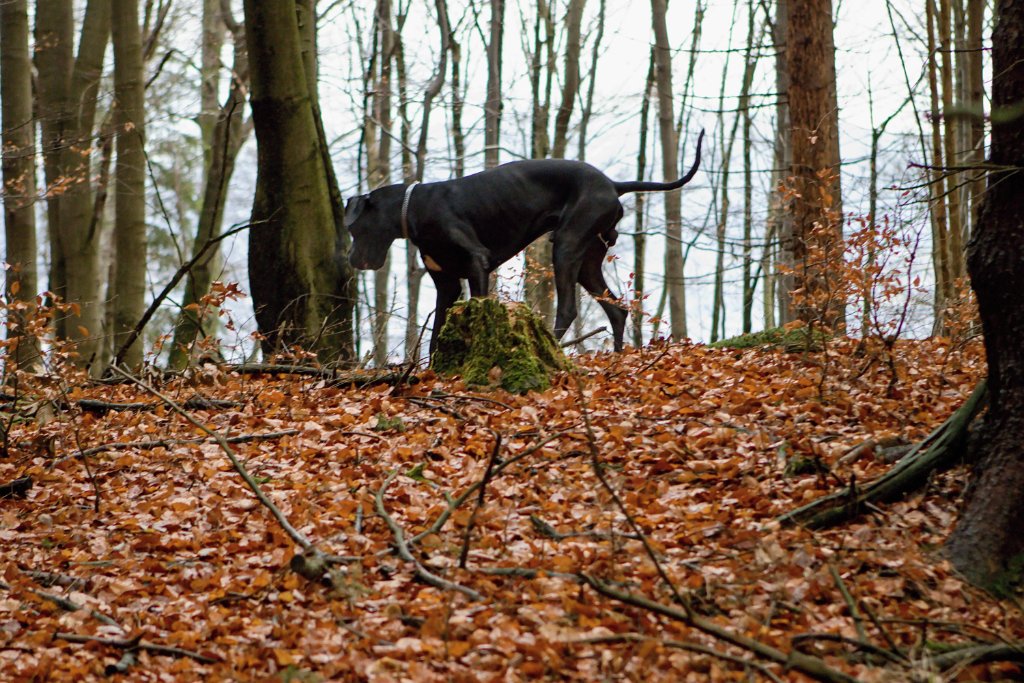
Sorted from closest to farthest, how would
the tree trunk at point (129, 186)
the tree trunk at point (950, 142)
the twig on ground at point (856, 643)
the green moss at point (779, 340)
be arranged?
the twig on ground at point (856, 643)
the green moss at point (779, 340)
the tree trunk at point (950, 142)
the tree trunk at point (129, 186)

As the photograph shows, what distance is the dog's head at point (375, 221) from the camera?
27.8 feet

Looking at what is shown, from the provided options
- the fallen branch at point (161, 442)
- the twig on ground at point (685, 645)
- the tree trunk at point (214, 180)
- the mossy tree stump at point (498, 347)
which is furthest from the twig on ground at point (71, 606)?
the tree trunk at point (214, 180)

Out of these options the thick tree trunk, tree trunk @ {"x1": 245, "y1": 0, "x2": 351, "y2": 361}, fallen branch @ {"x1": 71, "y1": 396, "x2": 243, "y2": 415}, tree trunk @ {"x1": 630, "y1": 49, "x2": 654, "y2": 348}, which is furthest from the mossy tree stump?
tree trunk @ {"x1": 630, "y1": 49, "x2": 654, "y2": 348}

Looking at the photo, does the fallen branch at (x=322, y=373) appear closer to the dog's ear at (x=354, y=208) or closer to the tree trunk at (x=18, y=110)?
the dog's ear at (x=354, y=208)

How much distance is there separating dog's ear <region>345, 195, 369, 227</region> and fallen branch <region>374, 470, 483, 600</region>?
3.97 meters

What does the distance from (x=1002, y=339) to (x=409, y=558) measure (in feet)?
9.16

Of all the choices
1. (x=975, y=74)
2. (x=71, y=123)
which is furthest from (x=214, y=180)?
(x=975, y=74)

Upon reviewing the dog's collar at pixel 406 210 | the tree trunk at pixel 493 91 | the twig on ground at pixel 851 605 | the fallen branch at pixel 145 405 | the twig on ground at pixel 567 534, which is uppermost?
the tree trunk at pixel 493 91

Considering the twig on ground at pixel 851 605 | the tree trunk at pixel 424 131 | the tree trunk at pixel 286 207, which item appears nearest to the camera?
the twig on ground at pixel 851 605

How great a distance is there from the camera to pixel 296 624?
13.3 feet

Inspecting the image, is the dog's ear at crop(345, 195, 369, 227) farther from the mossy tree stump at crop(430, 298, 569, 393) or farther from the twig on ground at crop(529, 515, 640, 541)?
the twig on ground at crop(529, 515, 640, 541)

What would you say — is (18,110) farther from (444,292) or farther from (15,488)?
(15,488)

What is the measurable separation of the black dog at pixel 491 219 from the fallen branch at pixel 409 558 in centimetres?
345

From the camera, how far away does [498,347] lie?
7.41m
